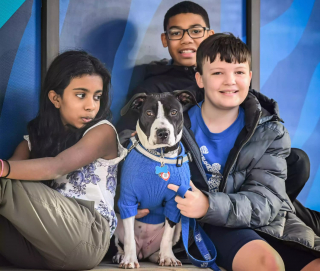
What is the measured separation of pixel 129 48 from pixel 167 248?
140 cm

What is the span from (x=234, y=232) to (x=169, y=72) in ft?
3.96

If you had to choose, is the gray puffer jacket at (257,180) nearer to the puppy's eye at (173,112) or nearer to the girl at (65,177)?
the puppy's eye at (173,112)

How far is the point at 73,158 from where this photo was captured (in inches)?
76.7

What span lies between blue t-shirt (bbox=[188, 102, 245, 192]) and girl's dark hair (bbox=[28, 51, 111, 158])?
1.76ft

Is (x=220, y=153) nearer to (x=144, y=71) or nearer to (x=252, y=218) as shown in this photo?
(x=252, y=218)

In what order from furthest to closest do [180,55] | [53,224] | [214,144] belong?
1. [180,55]
2. [214,144]
3. [53,224]

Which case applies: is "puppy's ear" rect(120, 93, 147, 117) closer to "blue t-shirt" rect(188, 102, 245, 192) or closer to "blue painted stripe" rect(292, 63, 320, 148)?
"blue t-shirt" rect(188, 102, 245, 192)

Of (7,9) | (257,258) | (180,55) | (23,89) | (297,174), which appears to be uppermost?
(7,9)

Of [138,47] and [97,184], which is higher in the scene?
[138,47]

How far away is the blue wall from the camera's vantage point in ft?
9.70

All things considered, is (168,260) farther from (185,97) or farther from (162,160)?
(185,97)

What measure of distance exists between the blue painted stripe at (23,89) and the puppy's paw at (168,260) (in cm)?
106

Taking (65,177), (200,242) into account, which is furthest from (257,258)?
(65,177)

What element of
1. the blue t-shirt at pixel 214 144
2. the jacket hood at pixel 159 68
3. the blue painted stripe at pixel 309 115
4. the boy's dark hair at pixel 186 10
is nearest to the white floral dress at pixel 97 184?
the blue t-shirt at pixel 214 144
